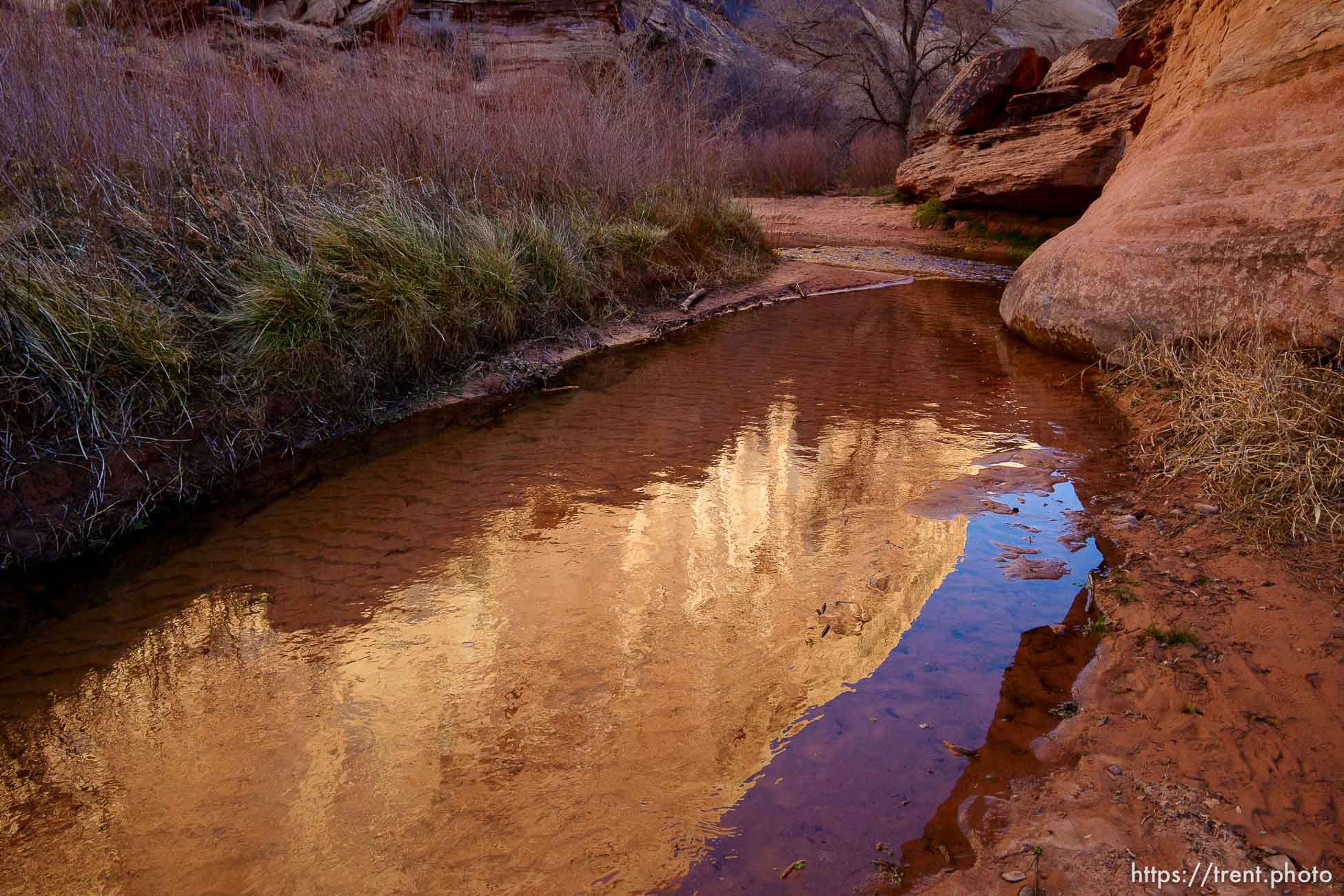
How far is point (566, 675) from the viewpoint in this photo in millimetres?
2250

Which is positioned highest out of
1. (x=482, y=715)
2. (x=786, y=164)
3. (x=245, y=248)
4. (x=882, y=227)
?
(x=786, y=164)

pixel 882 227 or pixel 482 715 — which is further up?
pixel 882 227

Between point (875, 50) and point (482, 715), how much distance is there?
21817 millimetres

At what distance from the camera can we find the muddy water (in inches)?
66.4

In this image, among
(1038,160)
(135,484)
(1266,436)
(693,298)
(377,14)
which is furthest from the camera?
(377,14)

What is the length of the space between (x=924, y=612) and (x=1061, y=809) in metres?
0.88

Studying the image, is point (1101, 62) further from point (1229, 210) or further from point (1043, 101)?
point (1229, 210)

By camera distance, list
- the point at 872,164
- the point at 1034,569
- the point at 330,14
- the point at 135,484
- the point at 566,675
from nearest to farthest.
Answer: the point at 566,675 → the point at 1034,569 → the point at 135,484 → the point at 330,14 → the point at 872,164

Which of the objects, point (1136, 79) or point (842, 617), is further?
point (1136, 79)

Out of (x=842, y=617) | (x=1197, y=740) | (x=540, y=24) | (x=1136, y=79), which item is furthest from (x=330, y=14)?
(x=1197, y=740)

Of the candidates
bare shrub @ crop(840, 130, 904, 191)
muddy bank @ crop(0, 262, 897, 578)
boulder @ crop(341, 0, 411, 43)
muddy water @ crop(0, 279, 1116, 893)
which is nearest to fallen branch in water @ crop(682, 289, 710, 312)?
muddy bank @ crop(0, 262, 897, 578)

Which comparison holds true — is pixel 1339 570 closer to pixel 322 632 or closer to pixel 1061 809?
pixel 1061 809

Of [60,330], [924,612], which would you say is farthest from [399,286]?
[924,612]

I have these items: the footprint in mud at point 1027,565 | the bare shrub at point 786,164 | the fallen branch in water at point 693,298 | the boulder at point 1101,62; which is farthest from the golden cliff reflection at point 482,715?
the bare shrub at point 786,164
